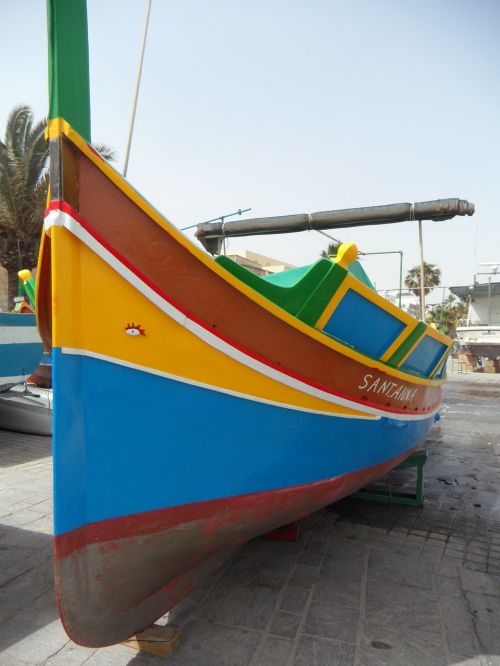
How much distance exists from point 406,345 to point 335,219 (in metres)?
1.25

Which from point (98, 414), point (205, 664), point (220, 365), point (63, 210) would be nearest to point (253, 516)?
point (205, 664)

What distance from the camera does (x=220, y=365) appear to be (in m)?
2.30

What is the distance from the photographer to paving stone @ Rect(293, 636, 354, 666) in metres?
2.29

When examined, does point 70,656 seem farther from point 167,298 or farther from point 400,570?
point 400,570

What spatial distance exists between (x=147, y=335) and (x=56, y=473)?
718 millimetres

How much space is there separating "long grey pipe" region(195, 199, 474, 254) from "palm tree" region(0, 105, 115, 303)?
353 inches

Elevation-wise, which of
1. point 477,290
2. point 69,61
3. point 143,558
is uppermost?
point 477,290

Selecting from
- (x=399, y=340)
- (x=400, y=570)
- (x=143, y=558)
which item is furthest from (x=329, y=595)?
(x=399, y=340)

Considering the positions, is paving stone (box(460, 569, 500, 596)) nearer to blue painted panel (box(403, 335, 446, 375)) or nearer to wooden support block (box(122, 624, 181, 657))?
blue painted panel (box(403, 335, 446, 375))

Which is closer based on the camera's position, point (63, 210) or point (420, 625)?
point (63, 210)

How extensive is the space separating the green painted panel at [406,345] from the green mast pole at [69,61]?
2563 millimetres

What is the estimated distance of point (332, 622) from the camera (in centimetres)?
262

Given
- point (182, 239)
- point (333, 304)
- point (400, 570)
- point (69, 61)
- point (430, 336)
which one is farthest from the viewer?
point (430, 336)

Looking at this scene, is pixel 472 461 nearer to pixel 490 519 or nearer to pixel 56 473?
pixel 490 519
